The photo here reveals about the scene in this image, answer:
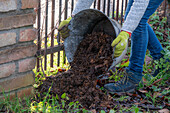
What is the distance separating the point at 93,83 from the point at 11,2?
3.61ft

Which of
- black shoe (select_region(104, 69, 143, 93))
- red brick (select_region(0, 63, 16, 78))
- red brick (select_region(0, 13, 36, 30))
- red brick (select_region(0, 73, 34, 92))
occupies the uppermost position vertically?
red brick (select_region(0, 13, 36, 30))

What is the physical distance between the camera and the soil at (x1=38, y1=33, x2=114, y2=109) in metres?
2.54

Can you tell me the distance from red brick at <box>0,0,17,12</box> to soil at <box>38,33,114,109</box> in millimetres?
898

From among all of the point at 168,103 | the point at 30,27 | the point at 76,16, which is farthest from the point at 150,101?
the point at 30,27

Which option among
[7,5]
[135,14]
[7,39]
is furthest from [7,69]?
[135,14]

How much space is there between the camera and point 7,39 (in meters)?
2.20

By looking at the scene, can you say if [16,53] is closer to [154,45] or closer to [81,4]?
[81,4]

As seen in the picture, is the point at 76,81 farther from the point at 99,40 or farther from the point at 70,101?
the point at 99,40

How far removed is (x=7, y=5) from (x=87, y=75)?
105 cm

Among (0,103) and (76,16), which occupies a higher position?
(76,16)

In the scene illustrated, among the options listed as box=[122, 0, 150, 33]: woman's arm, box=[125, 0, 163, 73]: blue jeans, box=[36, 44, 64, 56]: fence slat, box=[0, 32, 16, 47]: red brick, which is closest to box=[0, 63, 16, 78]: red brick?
box=[0, 32, 16, 47]: red brick

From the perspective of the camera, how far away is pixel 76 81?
263 centimetres

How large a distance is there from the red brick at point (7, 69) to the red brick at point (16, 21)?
12.8 inches

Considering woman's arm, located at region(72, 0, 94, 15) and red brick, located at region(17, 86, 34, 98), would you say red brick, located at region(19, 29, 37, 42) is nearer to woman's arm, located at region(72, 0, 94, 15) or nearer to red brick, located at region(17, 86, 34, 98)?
red brick, located at region(17, 86, 34, 98)
